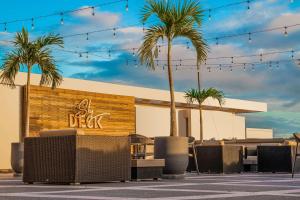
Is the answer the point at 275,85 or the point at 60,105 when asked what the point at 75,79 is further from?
the point at 275,85

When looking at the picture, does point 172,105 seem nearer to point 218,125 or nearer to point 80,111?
point 80,111

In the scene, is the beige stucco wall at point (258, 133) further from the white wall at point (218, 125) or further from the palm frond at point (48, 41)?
the palm frond at point (48, 41)

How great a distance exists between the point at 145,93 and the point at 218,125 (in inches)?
277

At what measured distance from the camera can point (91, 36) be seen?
61.8 feet

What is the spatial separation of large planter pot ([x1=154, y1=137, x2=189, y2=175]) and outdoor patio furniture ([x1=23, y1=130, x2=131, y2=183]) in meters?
1.20

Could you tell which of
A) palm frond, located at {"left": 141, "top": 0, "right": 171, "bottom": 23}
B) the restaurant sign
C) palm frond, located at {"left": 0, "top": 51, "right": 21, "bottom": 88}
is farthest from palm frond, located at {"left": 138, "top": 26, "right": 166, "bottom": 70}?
the restaurant sign

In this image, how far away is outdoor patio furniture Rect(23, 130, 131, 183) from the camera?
26.7 feet

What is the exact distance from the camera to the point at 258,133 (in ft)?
136

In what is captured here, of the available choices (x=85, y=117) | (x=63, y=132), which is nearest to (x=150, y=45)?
(x=63, y=132)

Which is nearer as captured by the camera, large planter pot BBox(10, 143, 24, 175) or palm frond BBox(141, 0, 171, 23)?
palm frond BBox(141, 0, 171, 23)

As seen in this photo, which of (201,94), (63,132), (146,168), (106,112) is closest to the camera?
(63,132)

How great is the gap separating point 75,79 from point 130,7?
10023 millimetres

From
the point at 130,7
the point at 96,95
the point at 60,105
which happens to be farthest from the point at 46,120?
the point at 130,7

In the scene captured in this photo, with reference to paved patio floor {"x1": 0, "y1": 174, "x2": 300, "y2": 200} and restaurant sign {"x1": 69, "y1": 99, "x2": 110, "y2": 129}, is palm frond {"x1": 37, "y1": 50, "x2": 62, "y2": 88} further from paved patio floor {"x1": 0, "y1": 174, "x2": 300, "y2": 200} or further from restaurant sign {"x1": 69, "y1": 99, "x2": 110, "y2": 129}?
paved patio floor {"x1": 0, "y1": 174, "x2": 300, "y2": 200}
